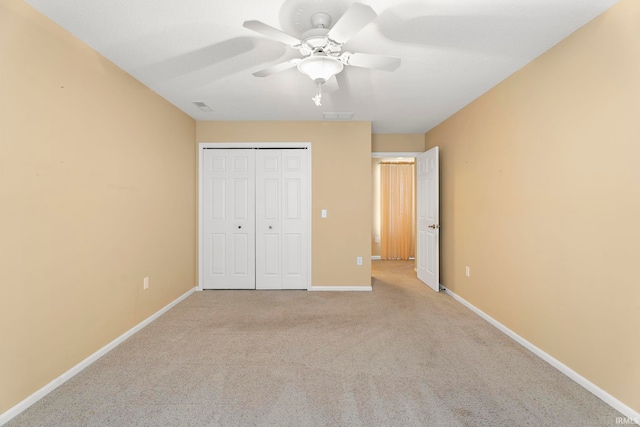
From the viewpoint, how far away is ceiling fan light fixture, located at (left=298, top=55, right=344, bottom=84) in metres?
1.97

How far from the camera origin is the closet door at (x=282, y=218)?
4297mm

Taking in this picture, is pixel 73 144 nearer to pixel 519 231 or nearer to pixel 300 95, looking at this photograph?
pixel 300 95

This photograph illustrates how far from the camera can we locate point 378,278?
4.97 m

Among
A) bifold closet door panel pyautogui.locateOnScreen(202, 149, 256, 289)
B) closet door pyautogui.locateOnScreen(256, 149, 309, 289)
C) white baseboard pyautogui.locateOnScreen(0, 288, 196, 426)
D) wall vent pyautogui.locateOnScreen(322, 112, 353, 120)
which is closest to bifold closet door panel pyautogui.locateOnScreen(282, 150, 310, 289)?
closet door pyautogui.locateOnScreen(256, 149, 309, 289)

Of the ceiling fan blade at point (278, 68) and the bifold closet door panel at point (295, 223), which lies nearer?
the ceiling fan blade at point (278, 68)

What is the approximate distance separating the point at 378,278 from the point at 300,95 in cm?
315

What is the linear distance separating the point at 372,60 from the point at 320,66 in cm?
34

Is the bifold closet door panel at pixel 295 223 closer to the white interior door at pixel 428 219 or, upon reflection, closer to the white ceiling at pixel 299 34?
the white ceiling at pixel 299 34

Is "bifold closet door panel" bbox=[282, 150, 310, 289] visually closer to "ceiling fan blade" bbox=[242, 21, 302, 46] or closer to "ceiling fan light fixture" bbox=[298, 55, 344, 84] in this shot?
"ceiling fan light fixture" bbox=[298, 55, 344, 84]

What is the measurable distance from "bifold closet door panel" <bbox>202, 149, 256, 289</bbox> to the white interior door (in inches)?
101

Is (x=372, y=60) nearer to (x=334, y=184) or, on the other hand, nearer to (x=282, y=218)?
(x=334, y=184)

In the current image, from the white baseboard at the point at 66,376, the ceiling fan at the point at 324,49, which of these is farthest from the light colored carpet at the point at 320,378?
the ceiling fan at the point at 324,49

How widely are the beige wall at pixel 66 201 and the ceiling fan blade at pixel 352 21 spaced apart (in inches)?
73.2

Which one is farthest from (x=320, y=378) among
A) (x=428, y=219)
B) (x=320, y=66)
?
(x=428, y=219)
